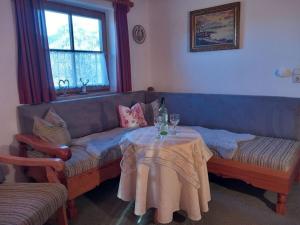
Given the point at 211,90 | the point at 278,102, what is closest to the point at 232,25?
the point at 211,90

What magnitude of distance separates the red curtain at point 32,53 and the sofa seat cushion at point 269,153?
6.21 feet

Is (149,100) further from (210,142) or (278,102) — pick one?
(278,102)

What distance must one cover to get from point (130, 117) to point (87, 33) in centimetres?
124

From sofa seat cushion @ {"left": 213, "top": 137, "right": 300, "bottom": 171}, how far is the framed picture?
1252 millimetres

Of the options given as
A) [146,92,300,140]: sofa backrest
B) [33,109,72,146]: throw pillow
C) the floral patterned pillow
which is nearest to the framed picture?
[146,92,300,140]: sofa backrest

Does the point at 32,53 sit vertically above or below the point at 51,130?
above

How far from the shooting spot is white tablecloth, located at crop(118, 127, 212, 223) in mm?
1750

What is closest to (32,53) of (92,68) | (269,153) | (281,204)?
(92,68)

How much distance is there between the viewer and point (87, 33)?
325 cm

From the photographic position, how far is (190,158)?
5.80 feet

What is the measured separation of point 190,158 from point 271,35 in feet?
6.27

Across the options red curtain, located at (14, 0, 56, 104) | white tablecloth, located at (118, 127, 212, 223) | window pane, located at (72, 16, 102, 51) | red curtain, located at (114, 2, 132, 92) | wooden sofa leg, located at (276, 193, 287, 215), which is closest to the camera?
white tablecloth, located at (118, 127, 212, 223)

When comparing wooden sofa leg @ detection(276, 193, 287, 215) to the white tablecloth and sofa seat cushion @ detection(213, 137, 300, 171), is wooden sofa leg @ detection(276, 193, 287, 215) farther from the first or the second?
the white tablecloth

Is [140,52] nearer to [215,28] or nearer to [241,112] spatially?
[215,28]
